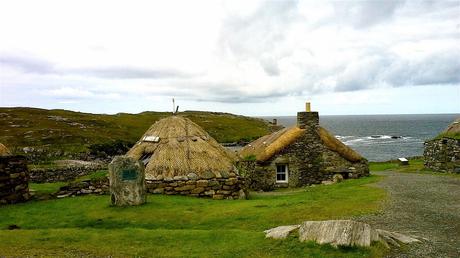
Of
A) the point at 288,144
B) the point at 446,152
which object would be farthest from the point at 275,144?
the point at 446,152

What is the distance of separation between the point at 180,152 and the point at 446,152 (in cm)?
2208

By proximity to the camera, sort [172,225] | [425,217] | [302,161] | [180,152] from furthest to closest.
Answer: [302,161] < [180,152] < [425,217] < [172,225]

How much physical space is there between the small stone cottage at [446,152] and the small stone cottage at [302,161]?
6.62m

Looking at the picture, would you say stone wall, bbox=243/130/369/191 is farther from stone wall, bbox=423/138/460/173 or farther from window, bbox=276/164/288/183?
stone wall, bbox=423/138/460/173

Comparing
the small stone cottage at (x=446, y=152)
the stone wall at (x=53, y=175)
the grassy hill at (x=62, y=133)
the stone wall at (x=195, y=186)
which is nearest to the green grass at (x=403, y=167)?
the small stone cottage at (x=446, y=152)

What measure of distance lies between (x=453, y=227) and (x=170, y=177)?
14.0 metres

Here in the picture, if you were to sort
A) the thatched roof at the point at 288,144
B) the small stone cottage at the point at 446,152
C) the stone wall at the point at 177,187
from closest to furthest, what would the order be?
the stone wall at the point at 177,187
the thatched roof at the point at 288,144
the small stone cottage at the point at 446,152

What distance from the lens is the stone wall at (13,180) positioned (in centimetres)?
2084

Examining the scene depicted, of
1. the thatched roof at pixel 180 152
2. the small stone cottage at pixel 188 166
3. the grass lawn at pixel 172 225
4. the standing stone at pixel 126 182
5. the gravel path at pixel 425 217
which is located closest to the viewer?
the grass lawn at pixel 172 225

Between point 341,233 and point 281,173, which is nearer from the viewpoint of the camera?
point 341,233

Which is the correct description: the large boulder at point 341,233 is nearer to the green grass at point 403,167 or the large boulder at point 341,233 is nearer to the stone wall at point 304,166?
the stone wall at point 304,166

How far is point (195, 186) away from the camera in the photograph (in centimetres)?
2366

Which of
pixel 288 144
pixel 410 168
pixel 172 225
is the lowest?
pixel 410 168

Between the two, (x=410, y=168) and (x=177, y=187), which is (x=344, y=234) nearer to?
(x=177, y=187)
